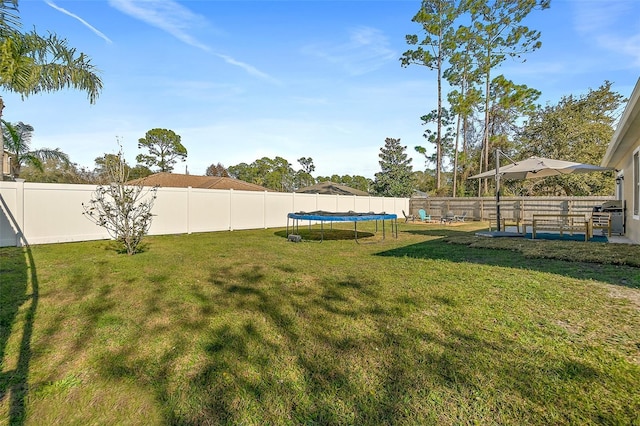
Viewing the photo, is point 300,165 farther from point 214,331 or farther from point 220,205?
point 214,331

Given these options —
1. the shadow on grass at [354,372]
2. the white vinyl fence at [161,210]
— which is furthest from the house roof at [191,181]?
the shadow on grass at [354,372]

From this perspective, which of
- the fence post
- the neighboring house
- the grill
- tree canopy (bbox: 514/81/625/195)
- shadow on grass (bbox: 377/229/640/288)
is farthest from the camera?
tree canopy (bbox: 514/81/625/195)

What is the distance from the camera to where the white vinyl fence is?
339 inches

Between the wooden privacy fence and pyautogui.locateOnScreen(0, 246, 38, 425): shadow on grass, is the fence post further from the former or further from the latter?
the wooden privacy fence

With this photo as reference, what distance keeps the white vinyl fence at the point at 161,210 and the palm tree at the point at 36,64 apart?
3.41ft

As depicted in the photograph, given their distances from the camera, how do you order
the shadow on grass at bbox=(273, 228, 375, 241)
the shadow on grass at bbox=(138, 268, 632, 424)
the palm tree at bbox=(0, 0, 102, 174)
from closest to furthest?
the shadow on grass at bbox=(138, 268, 632, 424), the palm tree at bbox=(0, 0, 102, 174), the shadow on grass at bbox=(273, 228, 375, 241)

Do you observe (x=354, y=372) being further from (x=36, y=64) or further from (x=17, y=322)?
(x=36, y=64)

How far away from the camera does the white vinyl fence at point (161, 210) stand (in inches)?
339

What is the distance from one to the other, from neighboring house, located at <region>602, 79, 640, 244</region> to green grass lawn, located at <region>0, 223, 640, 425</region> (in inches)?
112

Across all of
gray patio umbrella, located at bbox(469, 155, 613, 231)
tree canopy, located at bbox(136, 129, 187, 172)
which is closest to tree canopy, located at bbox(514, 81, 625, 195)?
gray patio umbrella, located at bbox(469, 155, 613, 231)

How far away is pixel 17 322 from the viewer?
3.23 m

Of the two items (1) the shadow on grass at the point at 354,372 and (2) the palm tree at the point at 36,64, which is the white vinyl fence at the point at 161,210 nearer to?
(2) the palm tree at the point at 36,64

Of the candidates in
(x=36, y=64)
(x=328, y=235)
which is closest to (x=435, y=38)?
(x=328, y=235)

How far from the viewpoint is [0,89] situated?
789cm
